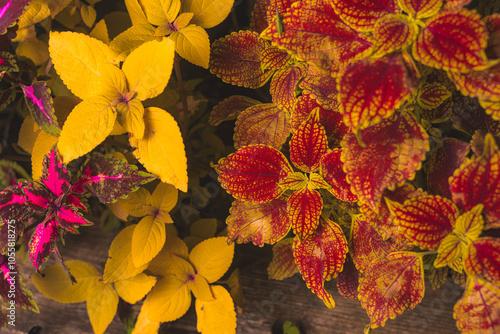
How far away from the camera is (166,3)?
656mm

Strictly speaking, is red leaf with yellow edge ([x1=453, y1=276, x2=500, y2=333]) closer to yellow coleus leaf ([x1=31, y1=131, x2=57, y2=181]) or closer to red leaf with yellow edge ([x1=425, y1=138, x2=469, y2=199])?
red leaf with yellow edge ([x1=425, y1=138, x2=469, y2=199])

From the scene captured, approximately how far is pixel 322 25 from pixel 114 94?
0.35 m

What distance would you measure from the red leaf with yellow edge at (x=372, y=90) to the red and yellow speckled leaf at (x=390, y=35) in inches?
0.8

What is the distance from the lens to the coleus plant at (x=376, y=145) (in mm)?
463

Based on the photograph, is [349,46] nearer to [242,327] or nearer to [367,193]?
[367,193]

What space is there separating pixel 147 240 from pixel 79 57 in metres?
0.34

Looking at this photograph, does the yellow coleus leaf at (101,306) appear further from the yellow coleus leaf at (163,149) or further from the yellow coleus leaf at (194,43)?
the yellow coleus leaf at (194,43)

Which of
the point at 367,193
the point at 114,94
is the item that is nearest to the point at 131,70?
the point at 114,94

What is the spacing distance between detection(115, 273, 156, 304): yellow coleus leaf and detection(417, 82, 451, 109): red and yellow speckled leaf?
0.58m

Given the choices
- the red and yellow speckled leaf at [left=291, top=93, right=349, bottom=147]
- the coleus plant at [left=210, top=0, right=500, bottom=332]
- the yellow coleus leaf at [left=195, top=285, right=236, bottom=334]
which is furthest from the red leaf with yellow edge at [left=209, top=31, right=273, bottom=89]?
the yellow coleus leaf at [left=195, top=285, right=236, bottom=334]

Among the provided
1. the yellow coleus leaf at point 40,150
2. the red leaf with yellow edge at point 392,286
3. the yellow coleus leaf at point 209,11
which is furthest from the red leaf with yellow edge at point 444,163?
the yellow coleus leaf at point 40,150

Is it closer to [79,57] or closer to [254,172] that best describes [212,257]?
[254,172]

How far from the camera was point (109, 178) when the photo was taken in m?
0.65

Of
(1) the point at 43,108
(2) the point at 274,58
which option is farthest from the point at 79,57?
(2) the point at 274,58
